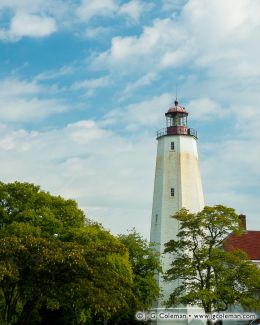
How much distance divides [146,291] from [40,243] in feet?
78.5

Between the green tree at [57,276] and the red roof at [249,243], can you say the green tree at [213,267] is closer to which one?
the green tree at [57,276]

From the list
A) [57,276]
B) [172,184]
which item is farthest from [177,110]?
[57,276]

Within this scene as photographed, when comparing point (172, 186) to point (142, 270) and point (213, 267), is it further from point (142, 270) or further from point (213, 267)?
point (213, 267)

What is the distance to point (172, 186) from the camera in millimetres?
52781

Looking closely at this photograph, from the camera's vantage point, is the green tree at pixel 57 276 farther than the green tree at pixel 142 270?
No

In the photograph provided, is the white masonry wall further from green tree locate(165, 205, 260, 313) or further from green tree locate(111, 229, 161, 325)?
green tree locate(165, 205, 260, 313)

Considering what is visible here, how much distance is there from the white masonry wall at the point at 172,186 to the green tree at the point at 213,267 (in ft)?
38.3

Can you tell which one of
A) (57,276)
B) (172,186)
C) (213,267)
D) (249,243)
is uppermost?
(172,186)

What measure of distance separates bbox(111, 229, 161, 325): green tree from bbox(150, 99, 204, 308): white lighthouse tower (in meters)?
1.84

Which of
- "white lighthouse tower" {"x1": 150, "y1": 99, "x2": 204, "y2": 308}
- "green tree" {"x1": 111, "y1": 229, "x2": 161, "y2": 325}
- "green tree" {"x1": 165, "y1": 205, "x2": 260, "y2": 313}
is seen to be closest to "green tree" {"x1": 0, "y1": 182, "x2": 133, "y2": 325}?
"green tree" {"x1": 165, "y1": 205, "x2": 260, "y2": 313}

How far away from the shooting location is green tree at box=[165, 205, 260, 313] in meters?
34.8

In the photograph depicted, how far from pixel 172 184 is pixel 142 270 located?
8.55m

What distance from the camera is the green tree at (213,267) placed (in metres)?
34.8

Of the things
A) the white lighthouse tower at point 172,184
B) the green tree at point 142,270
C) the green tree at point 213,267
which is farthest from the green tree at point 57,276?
the white lighthouse tower at point 172,184
